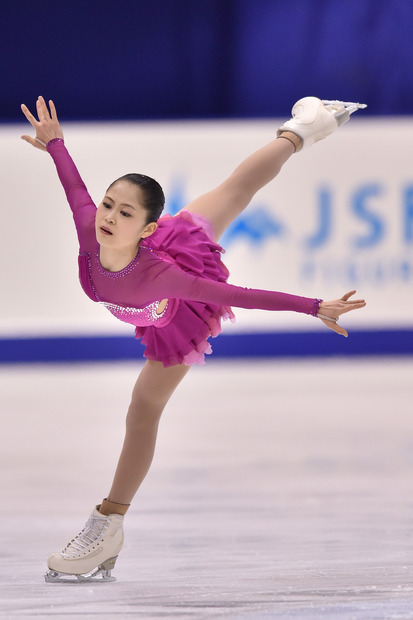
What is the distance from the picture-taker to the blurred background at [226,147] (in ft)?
21.7

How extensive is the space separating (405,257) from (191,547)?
4.42 meters

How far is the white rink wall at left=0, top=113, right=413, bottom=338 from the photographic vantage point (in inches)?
260

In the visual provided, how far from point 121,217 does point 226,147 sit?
15.0 ft

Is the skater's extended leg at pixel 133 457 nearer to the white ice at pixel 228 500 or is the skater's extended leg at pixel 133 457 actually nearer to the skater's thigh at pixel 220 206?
the white ice at pixel 228 500

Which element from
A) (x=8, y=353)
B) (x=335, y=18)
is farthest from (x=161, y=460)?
(x=335, y=18)

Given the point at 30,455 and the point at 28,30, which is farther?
the point at 28,30

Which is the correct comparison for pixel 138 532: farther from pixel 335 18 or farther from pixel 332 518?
pixel 335 18

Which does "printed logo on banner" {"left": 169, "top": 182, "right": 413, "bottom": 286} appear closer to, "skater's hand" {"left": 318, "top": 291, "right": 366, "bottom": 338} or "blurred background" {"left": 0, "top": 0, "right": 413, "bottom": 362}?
"blurred background" {"left": 0, "top": 0, "right": 413, "bottom": 362}

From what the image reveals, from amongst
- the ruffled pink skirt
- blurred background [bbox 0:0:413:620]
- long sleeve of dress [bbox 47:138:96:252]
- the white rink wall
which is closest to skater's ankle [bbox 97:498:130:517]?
the ruffled pink skirt

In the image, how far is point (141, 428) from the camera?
2.46 meters

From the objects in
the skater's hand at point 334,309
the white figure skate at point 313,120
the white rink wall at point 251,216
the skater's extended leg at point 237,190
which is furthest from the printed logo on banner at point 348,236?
the skater's hand at point 334,309

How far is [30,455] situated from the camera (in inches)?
155

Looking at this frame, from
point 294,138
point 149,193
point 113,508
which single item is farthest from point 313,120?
point 113,508

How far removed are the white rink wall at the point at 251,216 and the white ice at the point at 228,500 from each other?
2.89 ft
